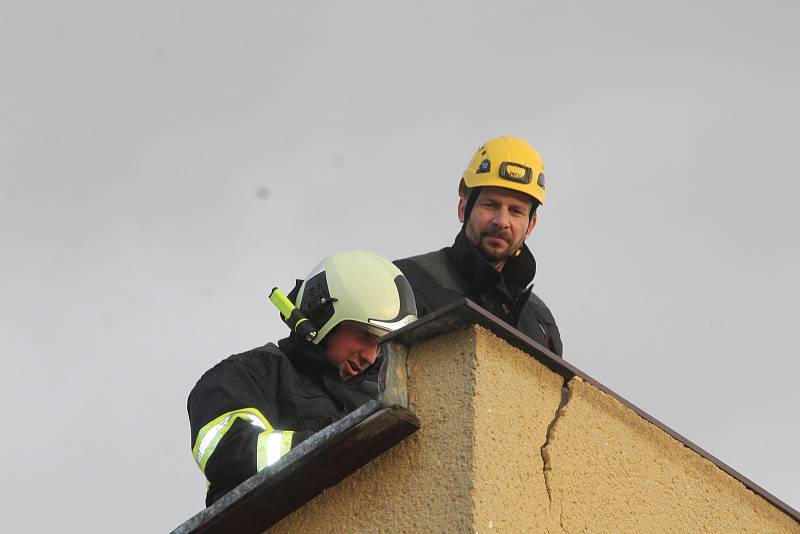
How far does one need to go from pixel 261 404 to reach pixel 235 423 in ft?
0.90

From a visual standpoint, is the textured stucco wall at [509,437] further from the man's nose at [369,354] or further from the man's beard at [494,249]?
the man's beard at [494,249]

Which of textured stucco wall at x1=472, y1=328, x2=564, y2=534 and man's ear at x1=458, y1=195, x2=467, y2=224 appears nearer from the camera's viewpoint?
textured stucco wall at x1=472, y1=328, x2=564, y2=534

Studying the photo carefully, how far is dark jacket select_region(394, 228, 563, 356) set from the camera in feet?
20.0

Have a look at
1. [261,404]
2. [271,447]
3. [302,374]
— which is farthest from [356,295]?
[271,447]

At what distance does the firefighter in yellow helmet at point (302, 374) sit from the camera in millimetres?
4270

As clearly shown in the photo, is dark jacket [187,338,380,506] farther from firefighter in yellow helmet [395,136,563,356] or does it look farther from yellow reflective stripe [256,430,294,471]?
firefighter in yellow helmet [395,136,563,356]

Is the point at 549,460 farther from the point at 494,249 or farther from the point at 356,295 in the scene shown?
the point at 494,249

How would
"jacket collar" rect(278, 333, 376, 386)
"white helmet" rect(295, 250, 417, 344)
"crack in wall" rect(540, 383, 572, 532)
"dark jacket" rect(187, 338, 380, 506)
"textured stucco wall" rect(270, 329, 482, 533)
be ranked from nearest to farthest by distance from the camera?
"textured stucco wall" rect(270, 329, 482, 533) → "crack in wall" rect(540, 383, 572, 532) → "dark jacket" rect(187, 338, 380, 506) → "jacket collar" rect(278, 333, 376, 386) → "white helmet" rect(295, 250, 417, 344)

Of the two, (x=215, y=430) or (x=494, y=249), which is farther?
(x=494, y=249)

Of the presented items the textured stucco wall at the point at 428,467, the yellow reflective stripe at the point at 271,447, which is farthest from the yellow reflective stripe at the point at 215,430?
the textured stucco wall at the point at 428,467

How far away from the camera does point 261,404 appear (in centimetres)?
458

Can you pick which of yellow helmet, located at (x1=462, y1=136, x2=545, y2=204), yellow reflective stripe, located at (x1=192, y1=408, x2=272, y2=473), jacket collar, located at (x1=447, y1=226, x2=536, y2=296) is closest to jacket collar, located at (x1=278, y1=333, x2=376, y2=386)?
yellow reflective stripe, located at (x1=192, y1=408, x2=272, y2=473)

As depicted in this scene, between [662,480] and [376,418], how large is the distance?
1100 millimetres

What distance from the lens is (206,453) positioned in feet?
14.2
